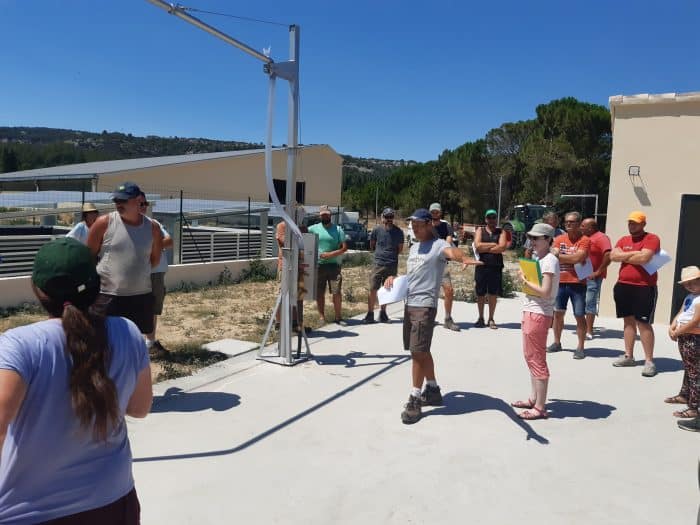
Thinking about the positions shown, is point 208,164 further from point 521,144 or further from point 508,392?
point 508,392

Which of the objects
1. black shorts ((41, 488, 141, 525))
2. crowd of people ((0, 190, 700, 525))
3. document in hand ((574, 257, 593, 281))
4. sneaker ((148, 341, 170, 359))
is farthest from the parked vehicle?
black shorts ((41, 488, 141, 525))

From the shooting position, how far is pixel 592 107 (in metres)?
38.7

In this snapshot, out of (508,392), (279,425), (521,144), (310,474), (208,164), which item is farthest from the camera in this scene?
(521,144)

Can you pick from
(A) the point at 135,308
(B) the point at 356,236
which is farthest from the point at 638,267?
(B) the point at 356,236

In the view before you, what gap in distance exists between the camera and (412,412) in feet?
14.8

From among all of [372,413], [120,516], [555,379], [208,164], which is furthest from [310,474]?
[208,164]

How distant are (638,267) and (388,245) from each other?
3.52m

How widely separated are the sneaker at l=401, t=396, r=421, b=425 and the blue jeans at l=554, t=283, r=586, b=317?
10.2 feet

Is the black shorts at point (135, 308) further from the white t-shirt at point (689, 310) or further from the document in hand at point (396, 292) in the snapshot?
the white t-shirt at point (689, 310)

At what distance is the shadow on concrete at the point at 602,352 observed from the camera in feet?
22.5

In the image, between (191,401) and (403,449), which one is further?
(191,401)

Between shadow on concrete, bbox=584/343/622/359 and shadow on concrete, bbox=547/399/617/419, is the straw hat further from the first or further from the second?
shadow on concrete, bbox=584/343/622/359

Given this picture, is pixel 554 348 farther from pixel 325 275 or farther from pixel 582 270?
pixel 325 275

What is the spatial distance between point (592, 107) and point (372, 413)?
131ft
